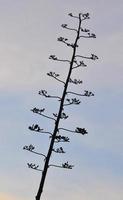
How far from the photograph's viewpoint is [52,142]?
3122 centimetres

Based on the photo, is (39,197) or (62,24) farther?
(62,24)

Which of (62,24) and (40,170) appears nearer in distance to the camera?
(40,170)

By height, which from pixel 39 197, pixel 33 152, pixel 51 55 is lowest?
pixel 39 197

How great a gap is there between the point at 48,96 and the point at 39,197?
533cm

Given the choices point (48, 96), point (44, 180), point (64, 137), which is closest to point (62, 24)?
point (48, 96)

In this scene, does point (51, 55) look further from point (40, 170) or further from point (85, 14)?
point (40, 170)

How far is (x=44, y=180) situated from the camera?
3092 cm

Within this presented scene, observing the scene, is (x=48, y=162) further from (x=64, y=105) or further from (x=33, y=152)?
(x=64, y=105)

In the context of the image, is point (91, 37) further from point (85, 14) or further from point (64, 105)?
point (64, 105)

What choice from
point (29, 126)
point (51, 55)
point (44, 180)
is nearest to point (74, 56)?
point (51, 55)

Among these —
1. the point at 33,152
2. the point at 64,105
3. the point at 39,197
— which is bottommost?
the point at 39,197

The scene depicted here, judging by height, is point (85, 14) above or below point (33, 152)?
above

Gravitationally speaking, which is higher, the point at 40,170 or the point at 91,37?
the point at 91,37

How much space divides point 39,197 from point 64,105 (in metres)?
4.99
